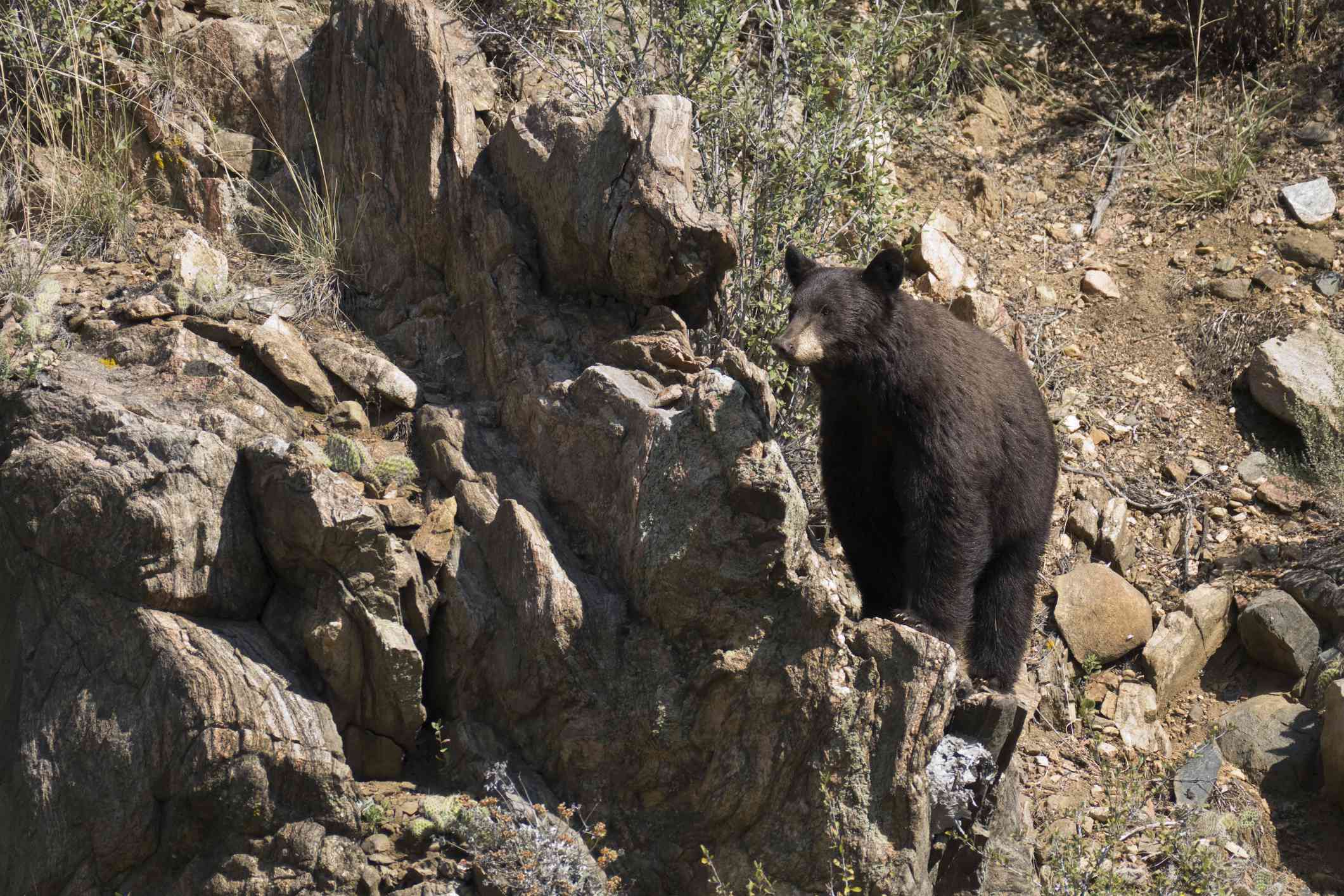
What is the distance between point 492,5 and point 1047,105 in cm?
491

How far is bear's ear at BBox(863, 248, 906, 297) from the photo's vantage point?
5.38 meters

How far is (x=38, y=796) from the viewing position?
4.80 metres

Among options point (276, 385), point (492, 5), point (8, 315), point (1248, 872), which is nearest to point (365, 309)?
point (276, 385)

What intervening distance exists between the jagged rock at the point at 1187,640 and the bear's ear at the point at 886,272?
3.14 meters

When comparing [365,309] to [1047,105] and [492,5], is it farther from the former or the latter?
[1047,105]

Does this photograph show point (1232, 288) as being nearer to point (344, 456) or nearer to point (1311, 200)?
point (1311, 200)

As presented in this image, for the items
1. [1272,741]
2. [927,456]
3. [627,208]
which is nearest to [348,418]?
[627,208]

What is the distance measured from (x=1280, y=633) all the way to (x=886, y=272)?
354 centimetres

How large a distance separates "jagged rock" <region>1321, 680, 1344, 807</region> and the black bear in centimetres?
186

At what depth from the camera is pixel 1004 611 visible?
19.0 ft

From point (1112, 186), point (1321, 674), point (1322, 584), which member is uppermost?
point (1112, 186)

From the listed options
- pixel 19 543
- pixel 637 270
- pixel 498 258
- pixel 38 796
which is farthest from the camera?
pixel 498 258

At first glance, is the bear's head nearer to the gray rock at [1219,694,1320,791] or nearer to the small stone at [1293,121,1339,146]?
the gray rock at [1219,694,1320,791]

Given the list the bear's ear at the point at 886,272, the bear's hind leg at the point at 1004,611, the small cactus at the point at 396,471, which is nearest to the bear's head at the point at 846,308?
the bear's ear at the point at 886,272
